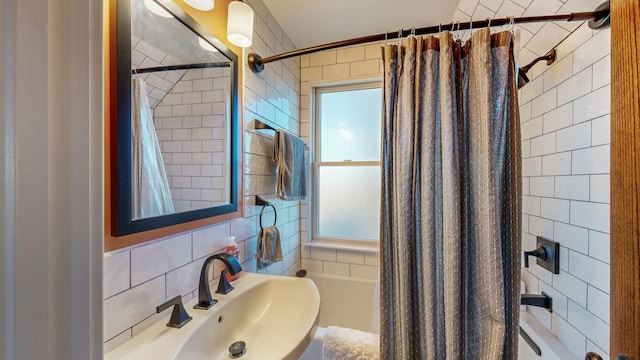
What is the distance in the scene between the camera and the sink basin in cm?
76

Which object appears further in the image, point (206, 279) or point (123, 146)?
point (206, 279)

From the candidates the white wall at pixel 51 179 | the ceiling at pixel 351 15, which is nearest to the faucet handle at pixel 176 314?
the white wall at pixel 51 179

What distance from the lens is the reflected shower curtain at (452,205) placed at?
862mm

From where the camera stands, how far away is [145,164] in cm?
83

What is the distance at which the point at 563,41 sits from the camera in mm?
1161

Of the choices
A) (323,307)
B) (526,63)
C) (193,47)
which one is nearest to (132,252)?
(193,47)

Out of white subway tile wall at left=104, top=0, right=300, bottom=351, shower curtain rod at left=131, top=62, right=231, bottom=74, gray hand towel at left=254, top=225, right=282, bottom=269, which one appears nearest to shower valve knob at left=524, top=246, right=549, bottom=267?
gray hand towel at left=254, top=225, right=282, bottom=269

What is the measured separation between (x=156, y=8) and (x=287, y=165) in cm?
100

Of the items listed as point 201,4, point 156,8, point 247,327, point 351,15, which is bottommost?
point 247,327

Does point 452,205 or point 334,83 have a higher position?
point 334,83

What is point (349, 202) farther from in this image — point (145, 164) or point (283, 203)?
point (145, 164)

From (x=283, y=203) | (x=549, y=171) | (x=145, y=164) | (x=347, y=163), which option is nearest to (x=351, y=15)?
(x=347, y=163)

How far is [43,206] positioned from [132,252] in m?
0.61

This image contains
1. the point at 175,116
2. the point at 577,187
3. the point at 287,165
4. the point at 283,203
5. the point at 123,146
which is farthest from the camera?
the point at 283,203
